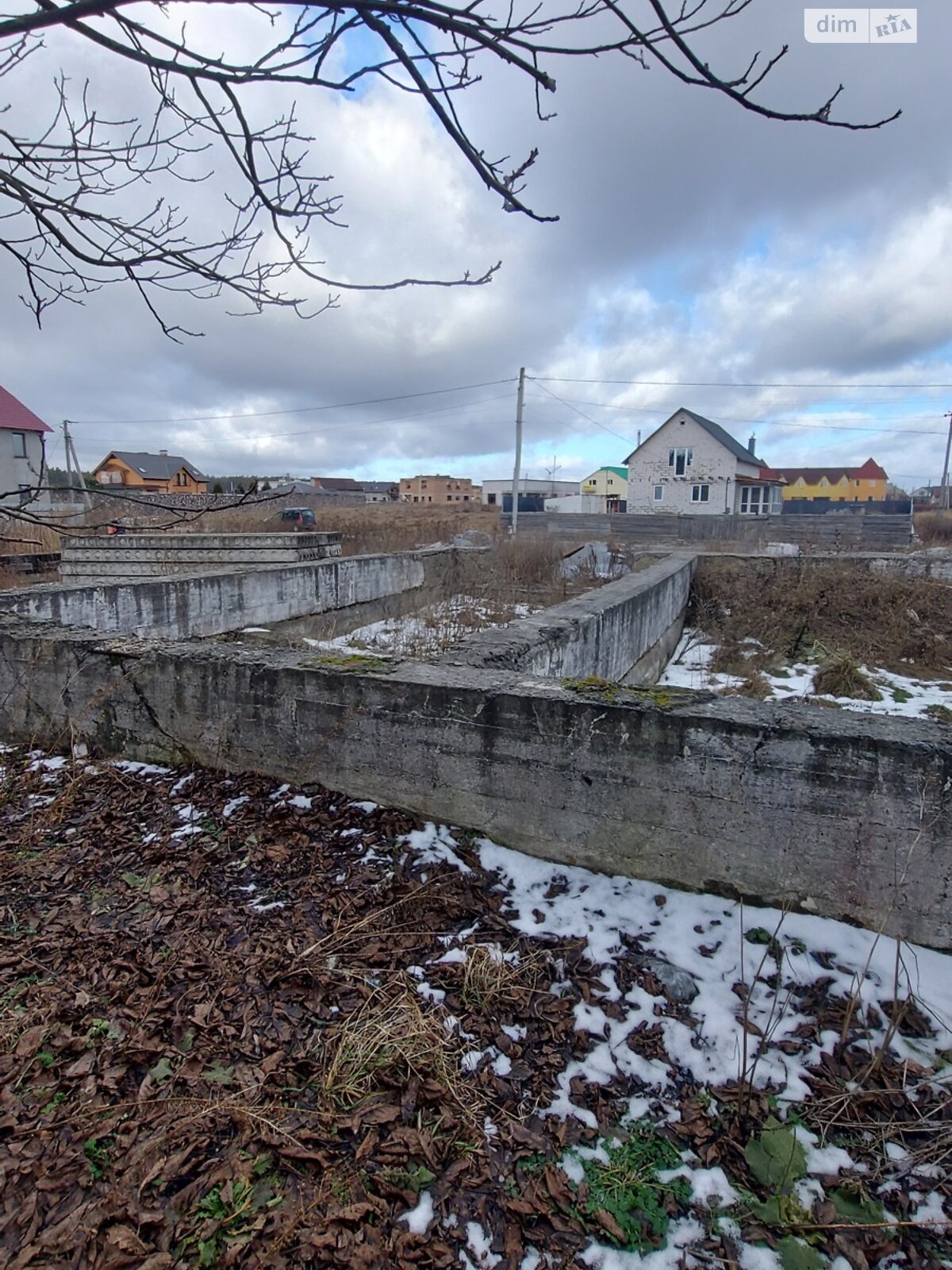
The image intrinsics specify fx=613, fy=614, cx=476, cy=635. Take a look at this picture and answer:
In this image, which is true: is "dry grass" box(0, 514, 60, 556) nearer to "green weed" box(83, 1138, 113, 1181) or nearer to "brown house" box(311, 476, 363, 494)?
"green weed" box(83, 1138, 113, 1181)

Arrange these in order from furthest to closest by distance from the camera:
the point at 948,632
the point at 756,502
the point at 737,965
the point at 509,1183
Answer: the point at 756,502
the point at 948,632
the point at 737,965
the point at 509,1183

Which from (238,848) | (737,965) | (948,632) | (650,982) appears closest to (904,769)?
(737,965)

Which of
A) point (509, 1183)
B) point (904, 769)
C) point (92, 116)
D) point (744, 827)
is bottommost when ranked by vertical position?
point (509, 1183)

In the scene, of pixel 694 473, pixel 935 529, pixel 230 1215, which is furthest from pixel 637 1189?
pixel 694 473

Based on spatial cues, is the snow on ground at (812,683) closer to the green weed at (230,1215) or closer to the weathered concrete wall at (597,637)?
the weathered concrete wall at (597,637)

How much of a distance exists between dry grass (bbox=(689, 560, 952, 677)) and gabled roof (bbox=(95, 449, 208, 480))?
46.6m

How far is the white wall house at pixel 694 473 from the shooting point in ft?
96.1

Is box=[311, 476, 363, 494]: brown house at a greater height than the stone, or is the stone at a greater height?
box=[311, 476, 363, 494]: brown house

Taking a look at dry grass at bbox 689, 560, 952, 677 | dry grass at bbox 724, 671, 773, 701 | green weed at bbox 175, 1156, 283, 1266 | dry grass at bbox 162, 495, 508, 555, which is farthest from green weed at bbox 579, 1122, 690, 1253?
dry grass at bbox 162, 495, 508, 555

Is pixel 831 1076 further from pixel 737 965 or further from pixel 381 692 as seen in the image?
pixel 381 692

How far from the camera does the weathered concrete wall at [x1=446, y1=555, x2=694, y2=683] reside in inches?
151

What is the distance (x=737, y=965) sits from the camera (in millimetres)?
2229

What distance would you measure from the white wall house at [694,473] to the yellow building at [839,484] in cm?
2789

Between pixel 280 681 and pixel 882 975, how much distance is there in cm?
289
